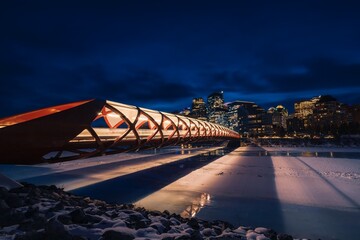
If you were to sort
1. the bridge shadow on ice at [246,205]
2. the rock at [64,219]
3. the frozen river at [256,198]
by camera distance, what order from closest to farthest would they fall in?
the rock at [64,219]
the frozen river at [256,198]
the bridge shadow on ice at [246,205]

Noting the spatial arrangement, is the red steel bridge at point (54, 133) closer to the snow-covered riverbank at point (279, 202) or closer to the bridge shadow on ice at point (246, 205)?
the snow-covered riverbank at point (279, 202)

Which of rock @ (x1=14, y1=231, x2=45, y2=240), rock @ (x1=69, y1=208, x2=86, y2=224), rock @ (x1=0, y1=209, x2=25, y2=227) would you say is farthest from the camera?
rock @ (x1=69, y1=208, x2=86, y2=224)

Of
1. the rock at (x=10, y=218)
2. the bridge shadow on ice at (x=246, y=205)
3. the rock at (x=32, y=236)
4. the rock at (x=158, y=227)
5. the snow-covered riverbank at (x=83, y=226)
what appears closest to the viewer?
the rock at (x=32, y=236)

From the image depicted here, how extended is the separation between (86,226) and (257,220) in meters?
6.23

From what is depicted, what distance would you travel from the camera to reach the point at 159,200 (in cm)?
1167

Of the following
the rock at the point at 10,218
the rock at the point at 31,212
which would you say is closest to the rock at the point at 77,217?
the rock at the point at 31,212

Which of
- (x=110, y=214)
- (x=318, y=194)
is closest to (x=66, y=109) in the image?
(x=110, y=214)

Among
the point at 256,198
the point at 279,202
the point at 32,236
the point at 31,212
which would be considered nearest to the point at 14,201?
the point at 31,212

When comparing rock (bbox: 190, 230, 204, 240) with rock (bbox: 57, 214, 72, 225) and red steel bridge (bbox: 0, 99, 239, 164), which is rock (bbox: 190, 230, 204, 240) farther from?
red steel bridge (bbox: 0, 99, 239, 164)

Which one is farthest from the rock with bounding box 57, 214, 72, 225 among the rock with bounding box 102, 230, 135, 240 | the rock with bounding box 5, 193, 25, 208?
the rock with bounding box 5, 193, 25, 208

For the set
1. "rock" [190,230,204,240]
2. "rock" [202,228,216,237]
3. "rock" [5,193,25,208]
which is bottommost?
"rock" [202,228,216,237]

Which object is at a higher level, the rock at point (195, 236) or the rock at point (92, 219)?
the rock at point (92, 219)

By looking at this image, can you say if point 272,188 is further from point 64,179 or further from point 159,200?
point 64,179

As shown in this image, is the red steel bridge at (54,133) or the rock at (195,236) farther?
the red steel bridge at (54,133)
